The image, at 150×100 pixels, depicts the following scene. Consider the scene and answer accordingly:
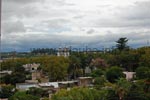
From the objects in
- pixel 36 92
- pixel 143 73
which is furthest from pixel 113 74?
pixel 36 92

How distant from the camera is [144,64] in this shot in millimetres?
13078

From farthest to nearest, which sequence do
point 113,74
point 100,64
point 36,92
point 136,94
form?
1. point 100,64
2. point 113,74
3. point 36,92
4. point 136,94

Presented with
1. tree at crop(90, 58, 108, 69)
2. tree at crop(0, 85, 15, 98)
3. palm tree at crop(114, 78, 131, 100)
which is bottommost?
tree at crop(0, 85, 15, 98)

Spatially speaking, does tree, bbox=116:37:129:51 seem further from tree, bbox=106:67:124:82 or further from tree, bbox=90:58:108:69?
tree, bbox=106:67:124:82

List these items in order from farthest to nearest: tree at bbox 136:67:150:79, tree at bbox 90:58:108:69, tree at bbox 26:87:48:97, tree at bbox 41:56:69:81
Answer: tree at bbox 90:58:108:69 → tree at bbox 41:56:69:81 → tree at bbox 136:67:150:79 → tree at bbox 26:87:48:97

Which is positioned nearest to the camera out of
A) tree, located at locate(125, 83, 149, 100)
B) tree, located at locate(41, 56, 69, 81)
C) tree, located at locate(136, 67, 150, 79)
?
tree, located at locate(125, 83, 149, 100)

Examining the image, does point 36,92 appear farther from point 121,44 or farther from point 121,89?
point 121,44

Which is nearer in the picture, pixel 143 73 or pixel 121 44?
pixel 143 73

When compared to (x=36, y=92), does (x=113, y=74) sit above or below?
above

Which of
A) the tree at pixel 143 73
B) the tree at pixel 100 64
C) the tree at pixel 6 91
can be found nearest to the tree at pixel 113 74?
the tree at pixel 143 73

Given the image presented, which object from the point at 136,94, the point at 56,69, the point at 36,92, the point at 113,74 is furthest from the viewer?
the point at 56,69

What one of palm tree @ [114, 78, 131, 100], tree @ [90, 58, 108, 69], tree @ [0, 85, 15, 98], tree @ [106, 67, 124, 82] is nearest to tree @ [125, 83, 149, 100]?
palm tree @ [114, 78, 131, 100]

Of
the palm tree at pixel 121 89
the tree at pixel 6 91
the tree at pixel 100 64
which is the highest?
the tree at pixel 100 64

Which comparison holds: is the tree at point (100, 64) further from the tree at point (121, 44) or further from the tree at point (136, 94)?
Result: the tree at point (136, 94)
